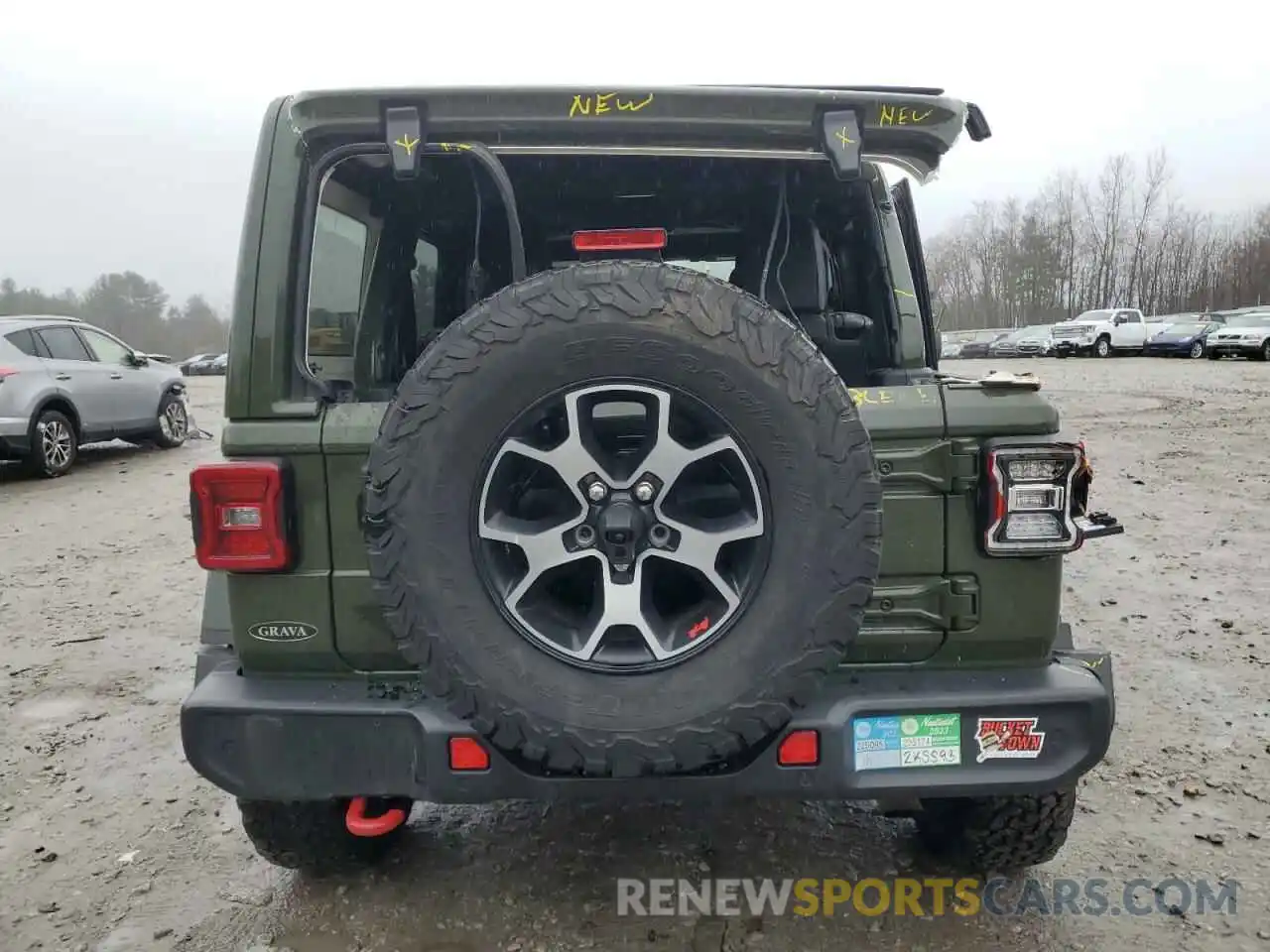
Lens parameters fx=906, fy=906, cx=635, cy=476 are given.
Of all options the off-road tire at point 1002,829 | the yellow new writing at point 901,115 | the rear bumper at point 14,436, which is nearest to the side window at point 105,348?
the rear bumper at point 14,436

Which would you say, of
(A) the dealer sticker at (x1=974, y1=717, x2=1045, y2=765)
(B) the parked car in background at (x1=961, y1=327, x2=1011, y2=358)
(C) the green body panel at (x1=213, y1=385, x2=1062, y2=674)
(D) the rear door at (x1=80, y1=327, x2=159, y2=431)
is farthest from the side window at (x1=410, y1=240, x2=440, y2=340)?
(B) the parked car in background at (x1=961, y1=327, x2=1011, y2=358)

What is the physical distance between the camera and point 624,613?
1967 mm

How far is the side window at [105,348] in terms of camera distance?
11.0 meters

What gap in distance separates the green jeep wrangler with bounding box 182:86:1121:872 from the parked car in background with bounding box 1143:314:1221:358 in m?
34.1

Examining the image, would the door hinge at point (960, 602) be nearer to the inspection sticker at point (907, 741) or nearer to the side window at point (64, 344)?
the inspection sticker at point (907, 741)

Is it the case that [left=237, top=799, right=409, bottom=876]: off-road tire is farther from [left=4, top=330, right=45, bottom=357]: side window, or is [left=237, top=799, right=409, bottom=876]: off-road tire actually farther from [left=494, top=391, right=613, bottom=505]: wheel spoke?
[left=4, top=330, right=45, bottom=357]: side window

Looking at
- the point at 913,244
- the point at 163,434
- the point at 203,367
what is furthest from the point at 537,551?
the point at 203,367

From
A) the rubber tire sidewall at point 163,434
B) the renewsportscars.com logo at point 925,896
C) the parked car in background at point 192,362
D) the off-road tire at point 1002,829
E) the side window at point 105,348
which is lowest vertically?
the renewsportscars.com logo at point 925,896

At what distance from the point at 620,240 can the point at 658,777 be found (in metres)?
1.63

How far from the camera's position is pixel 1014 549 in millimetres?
2121

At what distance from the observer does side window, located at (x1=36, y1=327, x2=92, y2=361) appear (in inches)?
404

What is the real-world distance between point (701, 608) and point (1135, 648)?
342 centimetres

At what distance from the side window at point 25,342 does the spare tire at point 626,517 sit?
10170 millimetres

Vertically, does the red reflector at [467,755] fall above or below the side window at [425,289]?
below
